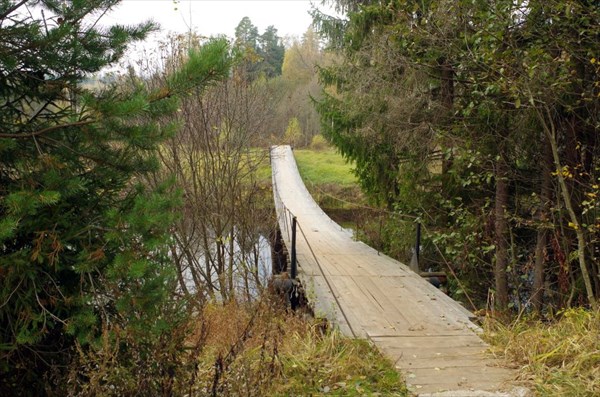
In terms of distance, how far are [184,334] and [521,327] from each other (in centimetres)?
276

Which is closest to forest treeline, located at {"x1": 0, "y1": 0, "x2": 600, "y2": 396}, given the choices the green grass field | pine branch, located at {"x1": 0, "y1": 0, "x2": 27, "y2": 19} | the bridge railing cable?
pine branch, located at {"x1": 0, "y1": 0, "x2": 27, "y2": 19}

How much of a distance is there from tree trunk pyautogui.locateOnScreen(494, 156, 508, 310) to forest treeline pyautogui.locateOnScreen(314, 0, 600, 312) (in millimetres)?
14

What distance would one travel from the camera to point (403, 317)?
4.71 m

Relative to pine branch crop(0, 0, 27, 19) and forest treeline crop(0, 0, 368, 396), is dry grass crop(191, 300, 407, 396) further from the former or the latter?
pine branch crop(0, 0, 27, 19)

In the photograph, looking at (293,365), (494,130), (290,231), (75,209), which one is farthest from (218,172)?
(75,209)

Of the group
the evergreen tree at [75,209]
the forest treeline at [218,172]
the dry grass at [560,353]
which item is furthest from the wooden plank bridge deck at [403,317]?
the evergreen tree at [75,209]

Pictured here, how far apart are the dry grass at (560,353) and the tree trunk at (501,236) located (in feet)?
5.56

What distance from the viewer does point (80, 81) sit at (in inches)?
104

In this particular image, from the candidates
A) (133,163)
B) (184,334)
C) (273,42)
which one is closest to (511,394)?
(184,334)

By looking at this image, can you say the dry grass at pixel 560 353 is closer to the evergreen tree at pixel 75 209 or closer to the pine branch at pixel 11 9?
the evergreen tree at pixel 75 209

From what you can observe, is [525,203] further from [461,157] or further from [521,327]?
[521,327]

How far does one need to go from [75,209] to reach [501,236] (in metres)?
4.53

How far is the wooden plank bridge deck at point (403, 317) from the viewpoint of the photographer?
337cm

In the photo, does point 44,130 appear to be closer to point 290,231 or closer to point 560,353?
point 560,353
